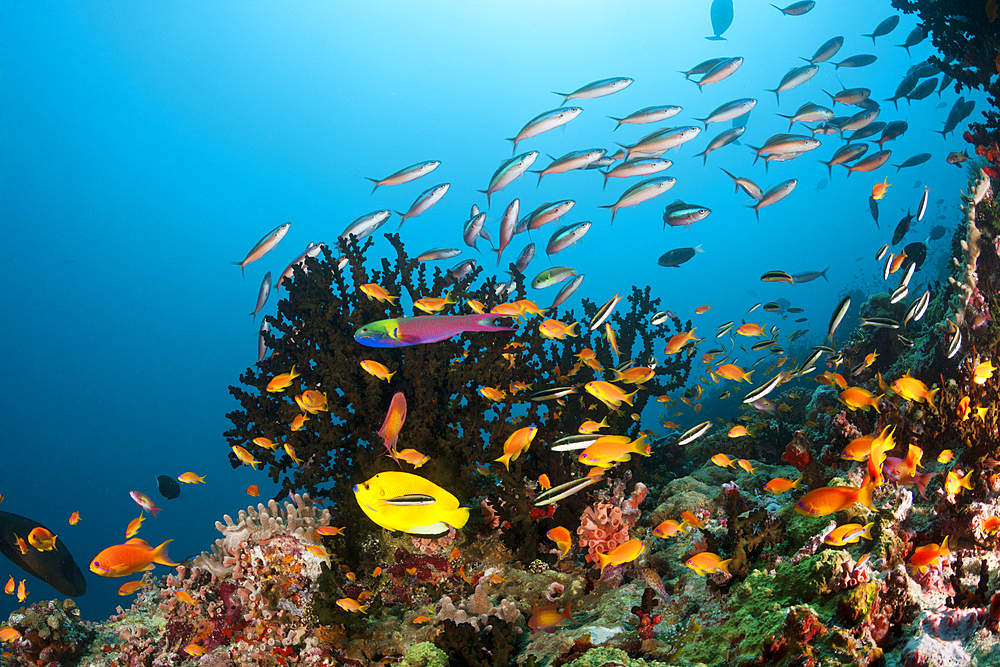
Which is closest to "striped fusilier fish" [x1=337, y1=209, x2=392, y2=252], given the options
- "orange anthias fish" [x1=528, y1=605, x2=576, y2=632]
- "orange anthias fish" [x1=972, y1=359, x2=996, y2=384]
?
"orange anthias fish" [x1=528, y1=605, x2=576, y2=632]

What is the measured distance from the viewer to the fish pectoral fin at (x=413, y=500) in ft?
5.15

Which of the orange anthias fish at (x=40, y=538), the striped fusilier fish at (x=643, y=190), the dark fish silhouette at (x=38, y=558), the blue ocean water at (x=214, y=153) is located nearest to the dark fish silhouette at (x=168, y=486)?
the dark fish silhouette at (x=38, y=558)

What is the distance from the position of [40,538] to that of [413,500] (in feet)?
20.9

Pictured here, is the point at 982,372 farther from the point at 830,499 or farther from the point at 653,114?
the point at 653,114

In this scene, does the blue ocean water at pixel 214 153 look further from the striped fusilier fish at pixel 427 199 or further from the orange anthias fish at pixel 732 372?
the orange anthias fish at pixel 732 372

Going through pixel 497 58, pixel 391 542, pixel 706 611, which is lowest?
pixel 706 611

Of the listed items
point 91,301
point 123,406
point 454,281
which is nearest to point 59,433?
point 123,406

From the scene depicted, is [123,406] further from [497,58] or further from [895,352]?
[895,352]

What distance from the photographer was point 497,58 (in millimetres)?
63188

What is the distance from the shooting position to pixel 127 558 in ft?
11.6

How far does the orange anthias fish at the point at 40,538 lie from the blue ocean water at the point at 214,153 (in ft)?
138

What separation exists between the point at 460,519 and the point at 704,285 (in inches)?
4650

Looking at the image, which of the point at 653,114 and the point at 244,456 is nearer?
the point at 244,456

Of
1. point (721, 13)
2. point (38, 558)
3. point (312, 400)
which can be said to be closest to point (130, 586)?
point (38, 558)
